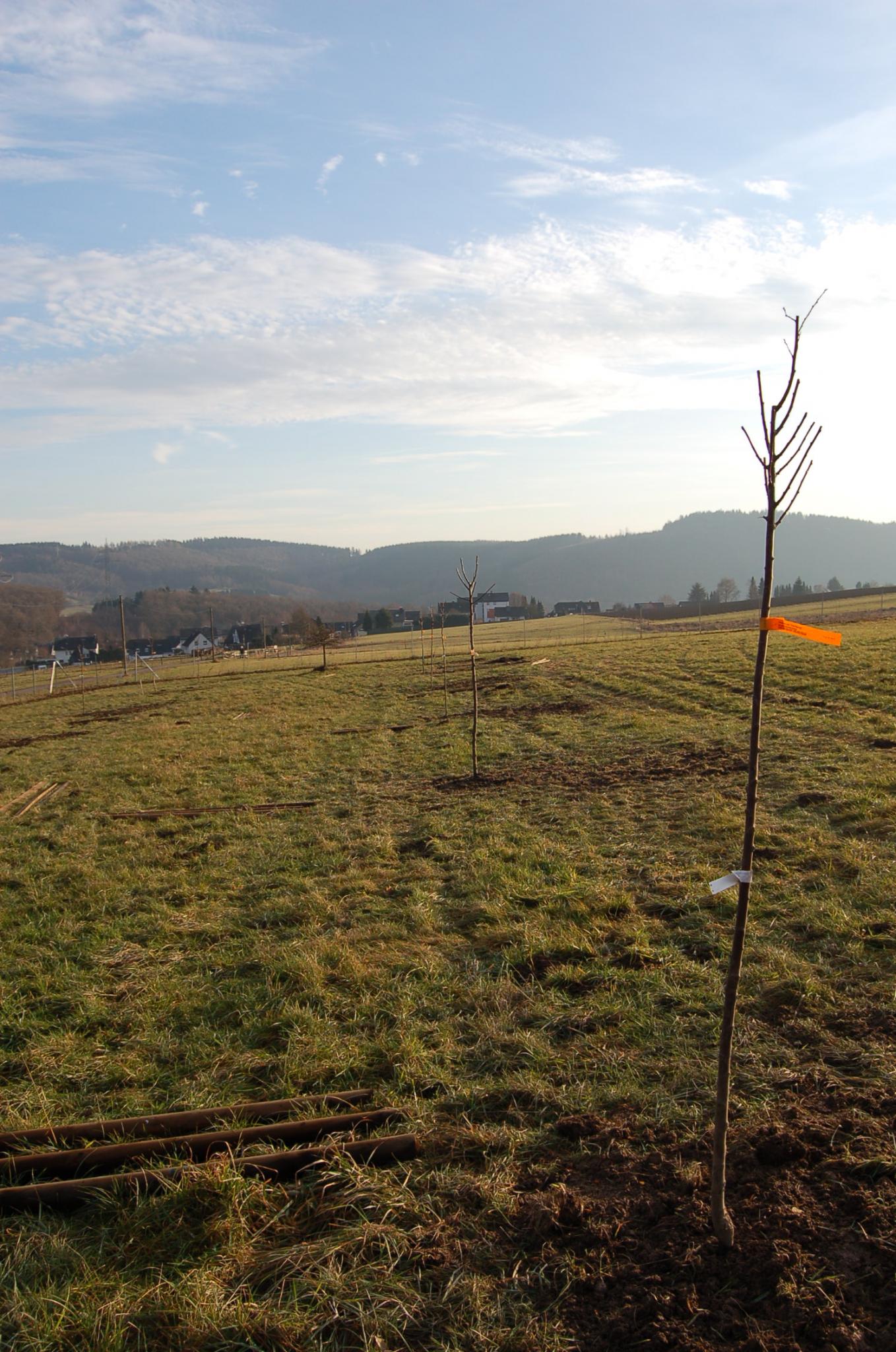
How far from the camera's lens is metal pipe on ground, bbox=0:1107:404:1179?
3.52m

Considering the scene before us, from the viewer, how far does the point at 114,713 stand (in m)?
26.5

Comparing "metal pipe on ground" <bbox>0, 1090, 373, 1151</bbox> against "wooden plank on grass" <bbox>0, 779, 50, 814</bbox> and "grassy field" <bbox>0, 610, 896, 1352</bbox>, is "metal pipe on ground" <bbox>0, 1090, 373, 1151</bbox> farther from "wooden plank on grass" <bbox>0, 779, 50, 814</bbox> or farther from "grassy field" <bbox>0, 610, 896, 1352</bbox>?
"wooden plank on grass" <bbox>0, 779, 50, 814</bbox>

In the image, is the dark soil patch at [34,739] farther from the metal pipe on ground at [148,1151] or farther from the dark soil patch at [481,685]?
the metal pipe on ground at [148,1151]

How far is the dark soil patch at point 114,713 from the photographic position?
81.2 ft

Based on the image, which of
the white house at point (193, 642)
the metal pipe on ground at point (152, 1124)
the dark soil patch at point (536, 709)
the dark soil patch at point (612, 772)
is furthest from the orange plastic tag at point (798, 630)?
the white house at point (193, 642)

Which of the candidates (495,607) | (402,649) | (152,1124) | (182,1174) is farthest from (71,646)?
(182,1174)

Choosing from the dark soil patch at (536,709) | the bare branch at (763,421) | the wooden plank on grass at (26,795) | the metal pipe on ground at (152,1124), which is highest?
the bare branch at (763,421)

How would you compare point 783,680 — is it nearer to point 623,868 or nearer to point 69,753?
point 623,868

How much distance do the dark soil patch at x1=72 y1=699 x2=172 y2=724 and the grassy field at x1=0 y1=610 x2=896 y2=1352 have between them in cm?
1427

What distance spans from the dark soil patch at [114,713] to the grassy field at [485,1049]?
14271 mm

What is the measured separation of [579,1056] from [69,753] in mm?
16230

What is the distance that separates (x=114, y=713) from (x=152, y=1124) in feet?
81.0

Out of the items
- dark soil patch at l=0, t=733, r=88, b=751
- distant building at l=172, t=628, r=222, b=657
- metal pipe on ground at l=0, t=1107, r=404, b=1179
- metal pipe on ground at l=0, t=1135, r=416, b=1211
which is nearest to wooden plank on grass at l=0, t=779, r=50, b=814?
dark soil patch at l=0, t=733, r=88, b=751

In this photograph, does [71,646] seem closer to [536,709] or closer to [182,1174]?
[536,709]
